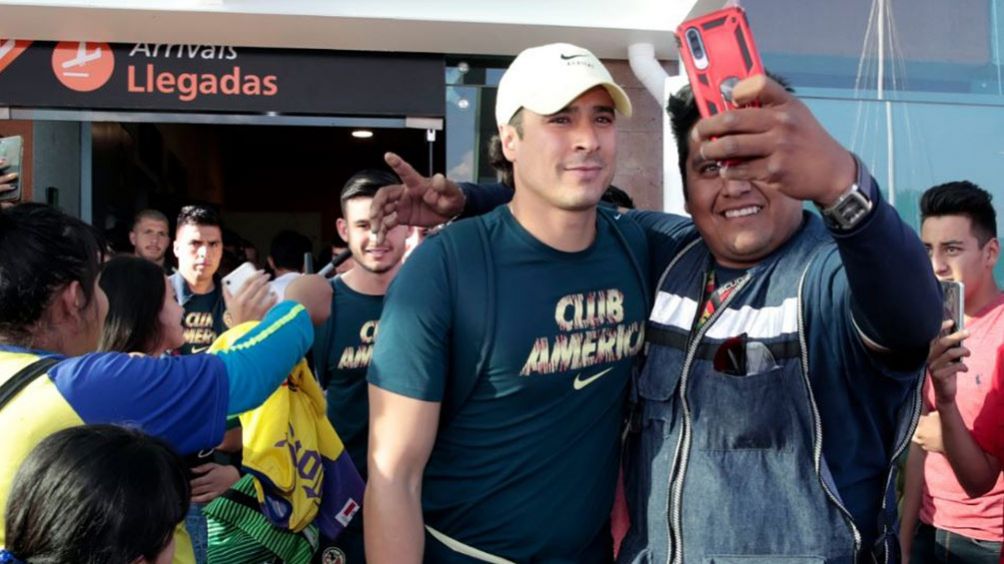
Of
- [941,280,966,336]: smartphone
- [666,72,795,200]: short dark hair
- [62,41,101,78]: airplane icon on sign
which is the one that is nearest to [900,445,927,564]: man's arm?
[941,280,966,336]: smartphone

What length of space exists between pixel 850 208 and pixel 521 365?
0.85 metres

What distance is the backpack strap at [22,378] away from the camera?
1.91 metres

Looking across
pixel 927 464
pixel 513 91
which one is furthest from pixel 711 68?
pixel 927 464

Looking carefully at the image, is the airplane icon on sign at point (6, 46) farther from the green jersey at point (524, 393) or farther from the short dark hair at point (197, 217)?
the green jersey at point (524, 393)

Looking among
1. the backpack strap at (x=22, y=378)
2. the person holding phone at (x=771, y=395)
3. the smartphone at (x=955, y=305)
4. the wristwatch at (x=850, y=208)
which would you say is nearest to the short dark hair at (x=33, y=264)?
the backpack strap at (x=22, y=378)

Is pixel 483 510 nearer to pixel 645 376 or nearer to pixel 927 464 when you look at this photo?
pixel 645 376

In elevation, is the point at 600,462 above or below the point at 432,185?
below

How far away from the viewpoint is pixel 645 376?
6.94 feet

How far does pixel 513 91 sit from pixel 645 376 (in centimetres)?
75

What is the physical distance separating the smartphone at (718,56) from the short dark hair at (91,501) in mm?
1183

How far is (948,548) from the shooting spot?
133 inches

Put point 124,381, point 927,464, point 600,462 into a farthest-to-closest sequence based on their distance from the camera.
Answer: point 927,464 → point 600,462 → point 124,381

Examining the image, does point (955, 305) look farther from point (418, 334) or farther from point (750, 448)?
point (418, 334)

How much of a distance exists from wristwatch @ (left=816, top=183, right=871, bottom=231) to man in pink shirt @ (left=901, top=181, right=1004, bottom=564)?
5.72 ft
